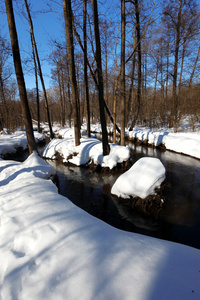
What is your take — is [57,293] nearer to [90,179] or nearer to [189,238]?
[189,238]

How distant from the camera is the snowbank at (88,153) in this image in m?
8.24

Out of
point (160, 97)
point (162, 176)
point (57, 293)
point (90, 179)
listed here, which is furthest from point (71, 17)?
point (160, 97)

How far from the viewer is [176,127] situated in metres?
15.2

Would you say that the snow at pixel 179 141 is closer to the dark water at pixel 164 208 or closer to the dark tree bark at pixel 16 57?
the dark water at pixel 164 208

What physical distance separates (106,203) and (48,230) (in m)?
3.35

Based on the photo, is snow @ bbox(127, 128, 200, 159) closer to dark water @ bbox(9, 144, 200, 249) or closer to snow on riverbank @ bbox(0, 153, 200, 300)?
dark water @ bbox(9, 144, 200, 249)

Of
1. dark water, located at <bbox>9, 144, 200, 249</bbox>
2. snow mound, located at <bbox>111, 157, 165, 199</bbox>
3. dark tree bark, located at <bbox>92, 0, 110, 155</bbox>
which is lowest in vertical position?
dark water, located at <bbox>9, 144, 200, 249</bbox>

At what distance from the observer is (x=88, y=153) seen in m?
9.11

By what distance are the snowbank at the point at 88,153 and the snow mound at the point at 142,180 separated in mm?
2878

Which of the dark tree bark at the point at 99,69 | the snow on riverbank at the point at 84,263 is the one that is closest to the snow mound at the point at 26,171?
the snow on riverbank at the point at 84,263

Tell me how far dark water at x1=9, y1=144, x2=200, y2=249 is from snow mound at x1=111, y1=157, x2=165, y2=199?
1.83ft

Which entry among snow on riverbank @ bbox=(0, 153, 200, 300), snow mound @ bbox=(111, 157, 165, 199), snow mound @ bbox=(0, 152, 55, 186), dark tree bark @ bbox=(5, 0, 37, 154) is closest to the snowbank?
snow mound @ bbox=(111, 157, 165, 199)

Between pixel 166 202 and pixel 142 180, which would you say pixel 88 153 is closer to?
pixel 142 180

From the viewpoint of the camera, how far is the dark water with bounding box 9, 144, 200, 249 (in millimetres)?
3879
